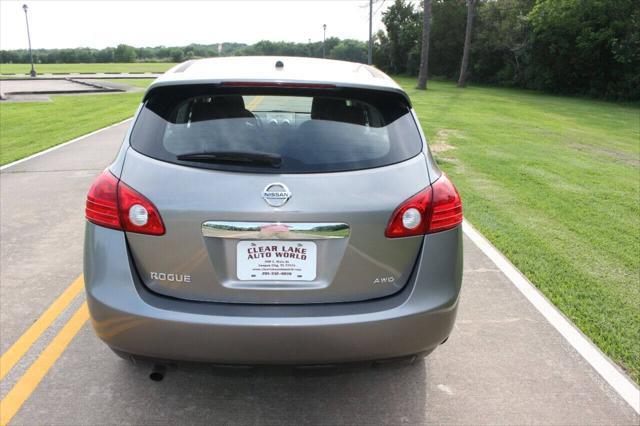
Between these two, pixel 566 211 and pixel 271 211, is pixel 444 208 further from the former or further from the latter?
pixel 566 211

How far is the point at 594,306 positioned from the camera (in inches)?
168

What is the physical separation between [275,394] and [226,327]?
866mm

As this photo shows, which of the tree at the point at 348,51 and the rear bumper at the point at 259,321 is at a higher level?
the tree at the point at 348,51

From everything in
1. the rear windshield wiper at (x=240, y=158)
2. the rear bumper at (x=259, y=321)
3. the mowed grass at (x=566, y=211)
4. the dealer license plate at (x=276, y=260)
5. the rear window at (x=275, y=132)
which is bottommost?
the mowed grass at (x=566, y=211)

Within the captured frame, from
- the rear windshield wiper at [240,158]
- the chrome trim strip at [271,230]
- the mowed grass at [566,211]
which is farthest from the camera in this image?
the mowed grass at [566,211]

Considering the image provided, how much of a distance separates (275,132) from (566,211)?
18.3 ft

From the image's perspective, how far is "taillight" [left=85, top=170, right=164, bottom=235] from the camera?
8.25 ft

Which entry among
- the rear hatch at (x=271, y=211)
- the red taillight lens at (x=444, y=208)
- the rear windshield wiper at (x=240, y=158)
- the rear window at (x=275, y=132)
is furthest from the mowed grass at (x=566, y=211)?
the rear windshield wiper at (x=240, y=158)

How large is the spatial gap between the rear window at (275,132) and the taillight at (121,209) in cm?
Answer: 21

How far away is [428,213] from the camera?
2641 mm

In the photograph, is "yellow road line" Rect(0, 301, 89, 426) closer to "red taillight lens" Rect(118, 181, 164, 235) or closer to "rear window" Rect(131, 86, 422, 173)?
"red taillight lens" Rect(118, 181, 164, 235)

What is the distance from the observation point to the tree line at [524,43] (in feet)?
116

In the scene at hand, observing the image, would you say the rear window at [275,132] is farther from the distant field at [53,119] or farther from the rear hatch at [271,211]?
the distant field at [53,119]

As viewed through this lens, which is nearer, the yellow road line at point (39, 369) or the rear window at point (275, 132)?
the rear window at point (275, 132)
